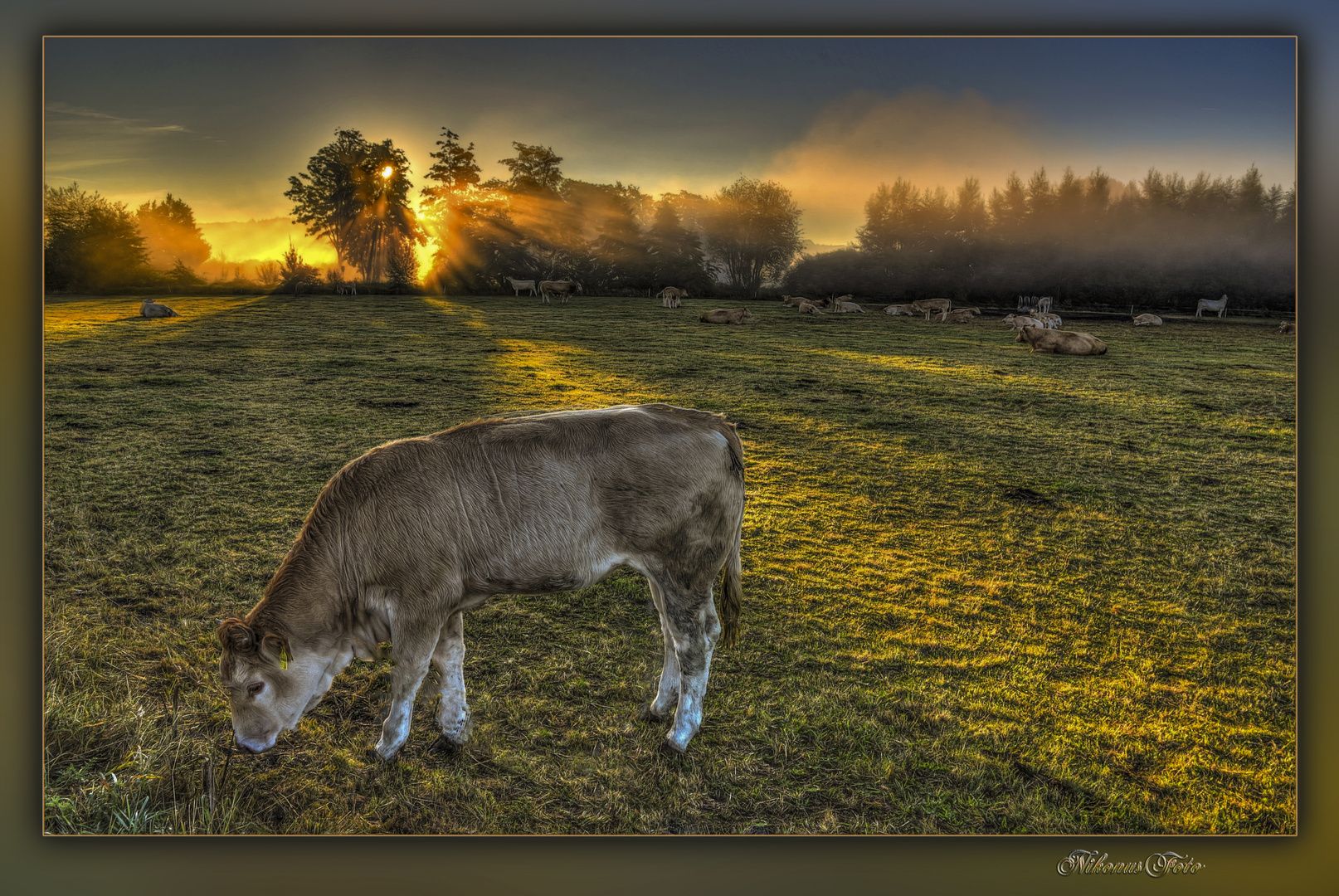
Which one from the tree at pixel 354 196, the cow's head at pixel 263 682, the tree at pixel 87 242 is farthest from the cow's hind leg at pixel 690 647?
the tree at pixel 87 242

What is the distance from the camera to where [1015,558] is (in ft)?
18.2

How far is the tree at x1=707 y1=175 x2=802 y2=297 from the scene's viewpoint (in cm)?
558

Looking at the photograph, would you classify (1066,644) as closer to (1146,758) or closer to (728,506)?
(1146,758)

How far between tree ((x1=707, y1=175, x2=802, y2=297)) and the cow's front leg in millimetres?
3932

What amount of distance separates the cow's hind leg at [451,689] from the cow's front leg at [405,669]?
204 millimetres

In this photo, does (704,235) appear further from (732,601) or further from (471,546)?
(471,546)

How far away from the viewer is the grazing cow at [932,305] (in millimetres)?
7973

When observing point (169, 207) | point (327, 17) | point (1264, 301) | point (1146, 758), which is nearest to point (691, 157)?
point (327, 17)

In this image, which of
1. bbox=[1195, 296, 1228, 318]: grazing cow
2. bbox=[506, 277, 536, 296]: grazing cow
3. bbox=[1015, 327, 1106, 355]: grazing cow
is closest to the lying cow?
bbox=[1015, 327, 1106, 355]: grazing cow

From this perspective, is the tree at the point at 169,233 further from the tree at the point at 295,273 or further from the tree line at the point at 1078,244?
the tree line at the point at 1078,244

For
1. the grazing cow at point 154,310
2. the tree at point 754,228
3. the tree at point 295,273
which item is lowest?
the grazing cow at point 154,310

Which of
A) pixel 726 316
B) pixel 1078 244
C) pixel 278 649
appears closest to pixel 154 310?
pixel 278 649

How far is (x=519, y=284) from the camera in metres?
6.96

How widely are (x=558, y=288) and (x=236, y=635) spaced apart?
5.19 metres
